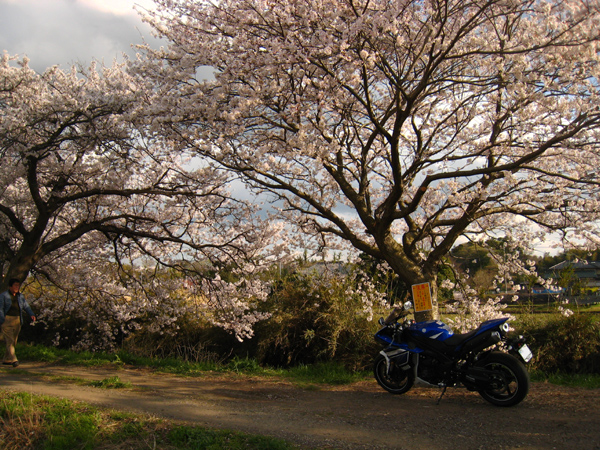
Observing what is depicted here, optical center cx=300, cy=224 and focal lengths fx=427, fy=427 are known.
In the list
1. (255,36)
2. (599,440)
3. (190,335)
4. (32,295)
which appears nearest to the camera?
(599,440)

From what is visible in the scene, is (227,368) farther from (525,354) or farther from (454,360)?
(525,354)

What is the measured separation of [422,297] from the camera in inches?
267

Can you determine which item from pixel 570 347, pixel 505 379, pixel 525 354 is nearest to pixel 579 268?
pixel 570 347

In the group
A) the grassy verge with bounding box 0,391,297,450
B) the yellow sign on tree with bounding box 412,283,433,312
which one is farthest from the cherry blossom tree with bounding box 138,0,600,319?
the grassy verge with bounding box 0,391,297,450

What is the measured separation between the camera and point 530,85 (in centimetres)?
647

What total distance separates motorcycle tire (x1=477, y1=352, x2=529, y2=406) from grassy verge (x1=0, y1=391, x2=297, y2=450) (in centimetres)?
269

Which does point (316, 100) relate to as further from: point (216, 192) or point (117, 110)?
point (117, 110)

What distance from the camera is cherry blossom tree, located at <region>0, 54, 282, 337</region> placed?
8.41 meters

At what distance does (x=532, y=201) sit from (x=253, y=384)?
572cm

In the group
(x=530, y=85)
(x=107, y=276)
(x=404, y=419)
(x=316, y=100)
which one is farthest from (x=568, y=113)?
(x=107, y=276)

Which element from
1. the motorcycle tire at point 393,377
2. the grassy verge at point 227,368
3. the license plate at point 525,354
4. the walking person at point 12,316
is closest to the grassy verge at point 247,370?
the grassy verge at point 227,368

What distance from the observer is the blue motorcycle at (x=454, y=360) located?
5051 millimetres

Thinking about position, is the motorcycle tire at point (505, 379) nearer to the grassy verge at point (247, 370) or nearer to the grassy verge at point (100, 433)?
the grassy verge at point (247, 370)

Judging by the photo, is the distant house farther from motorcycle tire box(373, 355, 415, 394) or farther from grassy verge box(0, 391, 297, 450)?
grassy verge box(0, 391, 297, 450)
